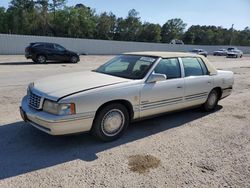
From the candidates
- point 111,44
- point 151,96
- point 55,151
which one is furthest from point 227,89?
point 111,44

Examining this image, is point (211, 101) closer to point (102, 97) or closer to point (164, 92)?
point (164, 92)

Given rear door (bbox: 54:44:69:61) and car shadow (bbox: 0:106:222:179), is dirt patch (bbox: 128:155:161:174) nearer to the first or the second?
car shadow (bbox: 0:106:222:179)

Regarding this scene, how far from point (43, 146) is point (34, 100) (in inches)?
A: 29.7

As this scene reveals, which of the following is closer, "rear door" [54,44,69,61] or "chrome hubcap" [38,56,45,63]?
"chrome hubcap" [38,56,45,63]

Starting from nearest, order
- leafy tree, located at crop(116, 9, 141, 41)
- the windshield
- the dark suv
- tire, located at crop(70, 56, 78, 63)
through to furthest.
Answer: the windshield, the dark suv, tire, located at crop(70, 56, 78, 63), leafy tree, located at crop(116, 9, 141, 41)

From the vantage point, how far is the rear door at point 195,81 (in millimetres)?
5551

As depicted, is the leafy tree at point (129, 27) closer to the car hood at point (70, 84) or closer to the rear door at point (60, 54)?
the rear door at point (60, 54)

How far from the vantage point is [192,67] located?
584 centimetres

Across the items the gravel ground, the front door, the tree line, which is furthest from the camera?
the tree line

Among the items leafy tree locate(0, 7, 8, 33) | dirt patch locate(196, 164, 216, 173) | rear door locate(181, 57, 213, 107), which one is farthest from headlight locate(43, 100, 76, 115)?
leafy tree locate(0, 7, 8, 33)

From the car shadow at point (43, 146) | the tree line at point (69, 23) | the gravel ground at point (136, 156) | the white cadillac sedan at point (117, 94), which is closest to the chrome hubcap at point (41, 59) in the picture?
the gravel ground at point (136, 156)

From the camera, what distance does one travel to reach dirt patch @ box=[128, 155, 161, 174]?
11.7 feet

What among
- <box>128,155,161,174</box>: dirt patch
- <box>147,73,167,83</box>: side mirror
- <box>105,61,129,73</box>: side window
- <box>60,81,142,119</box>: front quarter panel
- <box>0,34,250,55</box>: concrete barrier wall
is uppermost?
<box>0,34,250,55</box>: concrete barrier wall

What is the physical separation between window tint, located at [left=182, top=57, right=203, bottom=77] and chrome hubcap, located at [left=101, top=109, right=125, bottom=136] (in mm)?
1962
